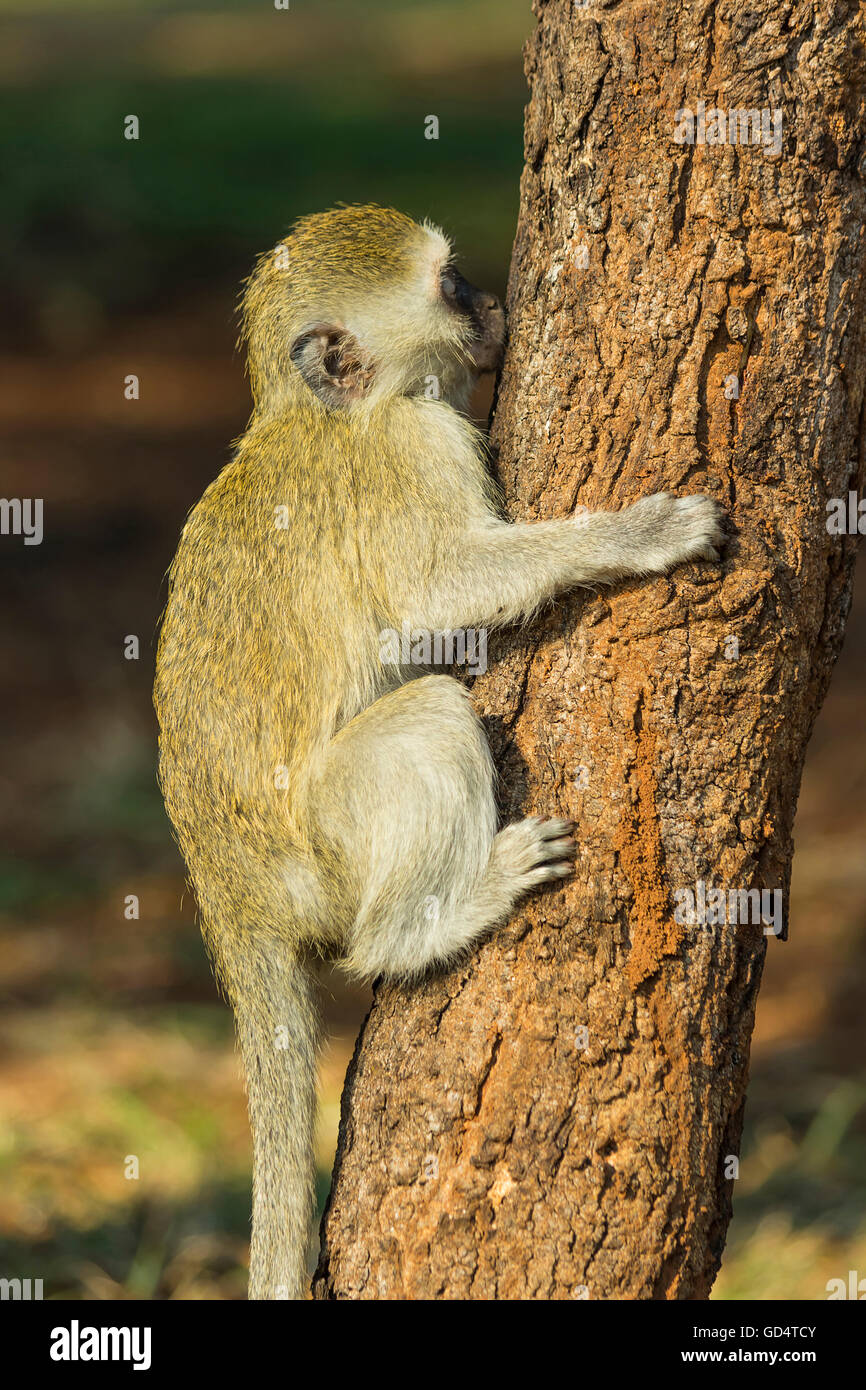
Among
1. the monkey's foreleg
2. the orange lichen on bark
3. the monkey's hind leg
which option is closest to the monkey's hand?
the monkey's foreleg

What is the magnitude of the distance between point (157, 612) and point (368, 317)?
720cm

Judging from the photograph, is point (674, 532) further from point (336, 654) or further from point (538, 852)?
point (336, 654)

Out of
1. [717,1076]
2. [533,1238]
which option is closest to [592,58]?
[717,1076]

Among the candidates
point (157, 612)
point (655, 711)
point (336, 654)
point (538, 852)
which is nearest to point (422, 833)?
point (538, 852)

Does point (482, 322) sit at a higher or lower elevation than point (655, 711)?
higher

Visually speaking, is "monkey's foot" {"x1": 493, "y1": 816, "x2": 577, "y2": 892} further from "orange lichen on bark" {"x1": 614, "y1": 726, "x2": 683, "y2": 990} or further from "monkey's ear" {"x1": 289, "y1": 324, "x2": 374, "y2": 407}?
"monkey's ear" {"x1": 289, "y1": 324, "x2": 374, "y2": 407}

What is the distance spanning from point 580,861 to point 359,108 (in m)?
11.8

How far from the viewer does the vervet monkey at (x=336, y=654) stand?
3.27 meters

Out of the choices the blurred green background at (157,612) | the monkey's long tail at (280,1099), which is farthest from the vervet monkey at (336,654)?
the blurred green background at (157,612)

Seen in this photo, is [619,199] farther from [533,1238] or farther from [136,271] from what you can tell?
Answer: [136,271]

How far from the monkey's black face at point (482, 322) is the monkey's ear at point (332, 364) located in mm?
304

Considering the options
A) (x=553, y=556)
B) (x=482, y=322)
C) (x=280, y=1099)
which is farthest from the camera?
(x=482, y=322)

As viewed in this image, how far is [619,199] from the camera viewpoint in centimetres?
310

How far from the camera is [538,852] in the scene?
3.05 meters
